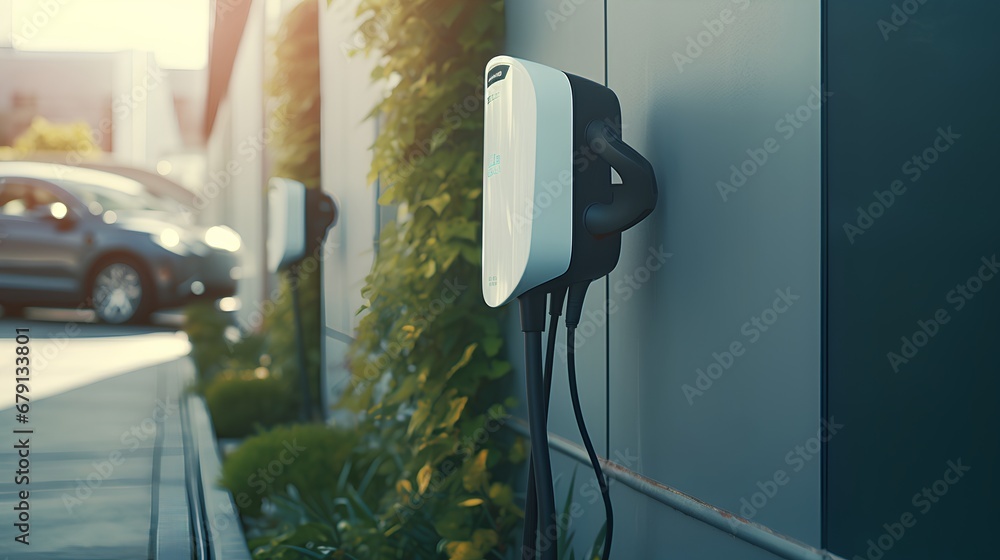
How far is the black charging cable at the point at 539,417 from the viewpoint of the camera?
1.82 m

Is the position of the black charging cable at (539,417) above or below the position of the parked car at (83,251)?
above

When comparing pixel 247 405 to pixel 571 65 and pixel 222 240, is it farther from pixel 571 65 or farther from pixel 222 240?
pixel 222 240

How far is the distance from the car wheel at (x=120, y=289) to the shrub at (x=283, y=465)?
694cm

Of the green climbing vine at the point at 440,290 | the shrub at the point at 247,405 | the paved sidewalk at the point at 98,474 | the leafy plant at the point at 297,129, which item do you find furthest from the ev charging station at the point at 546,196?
the leafy plant at the point at 297,129

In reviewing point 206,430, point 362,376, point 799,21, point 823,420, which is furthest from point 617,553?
point 206,430

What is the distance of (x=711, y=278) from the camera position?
1.76 metres

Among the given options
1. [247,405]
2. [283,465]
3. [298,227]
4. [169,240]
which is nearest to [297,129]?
[298,227]

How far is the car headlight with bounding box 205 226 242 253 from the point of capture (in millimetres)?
11039

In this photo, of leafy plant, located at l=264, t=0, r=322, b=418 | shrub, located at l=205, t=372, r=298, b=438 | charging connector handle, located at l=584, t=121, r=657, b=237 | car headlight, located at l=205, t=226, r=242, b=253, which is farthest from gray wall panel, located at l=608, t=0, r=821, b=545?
car headlight, located at l=205, t=226, r=242, b=253

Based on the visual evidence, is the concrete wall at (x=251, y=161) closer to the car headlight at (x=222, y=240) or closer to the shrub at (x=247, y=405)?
the car headlight at (x=222, y=240)

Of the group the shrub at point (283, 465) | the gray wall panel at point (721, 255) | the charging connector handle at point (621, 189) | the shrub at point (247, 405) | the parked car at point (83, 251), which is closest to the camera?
the gray wall panel at point (721, 255)

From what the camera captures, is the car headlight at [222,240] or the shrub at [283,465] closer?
the shrub at [283,465]

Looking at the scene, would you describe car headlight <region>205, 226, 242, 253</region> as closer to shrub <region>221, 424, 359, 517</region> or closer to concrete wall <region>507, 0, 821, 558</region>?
shrub <region>221, 424, 359, 517</region>

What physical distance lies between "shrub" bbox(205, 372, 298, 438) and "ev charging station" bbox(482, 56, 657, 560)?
3516 mm
